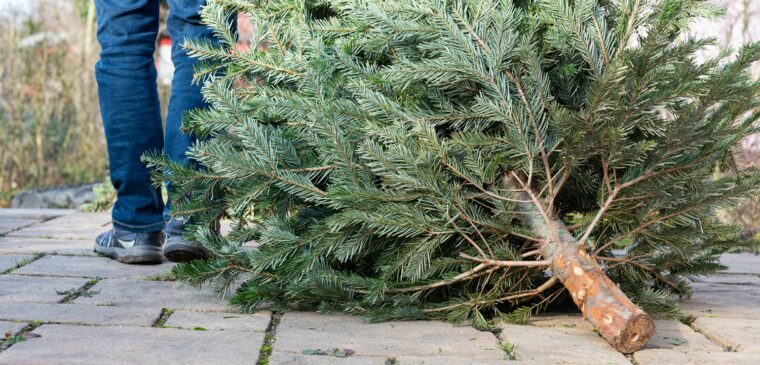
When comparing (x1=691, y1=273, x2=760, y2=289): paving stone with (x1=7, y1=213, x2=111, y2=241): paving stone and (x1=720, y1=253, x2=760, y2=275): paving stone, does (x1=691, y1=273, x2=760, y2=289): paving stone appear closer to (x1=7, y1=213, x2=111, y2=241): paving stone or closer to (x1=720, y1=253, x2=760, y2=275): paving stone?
(x1=720, y1=253, x2=760, y2=275): paving stone

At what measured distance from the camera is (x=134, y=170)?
3152mm

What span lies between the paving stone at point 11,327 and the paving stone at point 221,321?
14.3 inches

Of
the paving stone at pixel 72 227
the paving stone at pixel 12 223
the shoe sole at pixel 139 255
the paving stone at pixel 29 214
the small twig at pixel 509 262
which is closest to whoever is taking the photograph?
the small twig at pixel 509 262

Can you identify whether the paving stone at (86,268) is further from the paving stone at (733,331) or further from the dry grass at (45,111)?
the dry grass at (45,111)

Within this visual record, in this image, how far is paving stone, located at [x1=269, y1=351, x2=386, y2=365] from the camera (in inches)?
74.1

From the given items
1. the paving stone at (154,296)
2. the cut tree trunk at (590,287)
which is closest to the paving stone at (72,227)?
the paving stone at (154,296)

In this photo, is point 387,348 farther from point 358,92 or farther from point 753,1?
point 753,1

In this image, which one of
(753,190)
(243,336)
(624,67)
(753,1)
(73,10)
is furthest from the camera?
(73,10)

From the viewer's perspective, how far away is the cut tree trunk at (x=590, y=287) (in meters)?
2.03

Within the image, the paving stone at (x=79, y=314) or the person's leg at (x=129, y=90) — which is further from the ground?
the person's leg at (x=129, y=90)

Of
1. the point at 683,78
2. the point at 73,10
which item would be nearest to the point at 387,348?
the point at 683,78

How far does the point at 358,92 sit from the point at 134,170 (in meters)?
1.21

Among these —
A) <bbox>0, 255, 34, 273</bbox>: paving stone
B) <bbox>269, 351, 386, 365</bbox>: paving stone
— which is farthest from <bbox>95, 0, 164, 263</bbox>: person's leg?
<bbox>269, 351, 386, 365</bbox>: paving stone

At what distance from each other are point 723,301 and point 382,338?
1.40m
